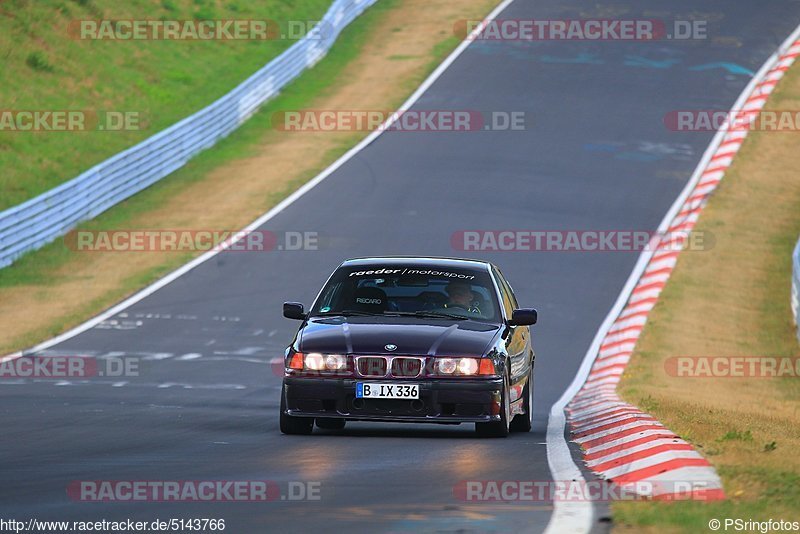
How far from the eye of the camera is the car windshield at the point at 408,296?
12422 millimetres

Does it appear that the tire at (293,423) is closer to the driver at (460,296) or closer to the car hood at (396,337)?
the car hood at (396,337)

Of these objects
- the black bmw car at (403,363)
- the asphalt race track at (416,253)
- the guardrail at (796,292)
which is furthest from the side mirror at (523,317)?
the guardrail at (796,292)

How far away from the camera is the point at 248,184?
30281mm

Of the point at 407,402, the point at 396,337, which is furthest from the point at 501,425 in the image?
the point at 396,337

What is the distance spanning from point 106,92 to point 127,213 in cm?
962

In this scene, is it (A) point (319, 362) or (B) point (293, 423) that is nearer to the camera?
(A) point (319, 362)

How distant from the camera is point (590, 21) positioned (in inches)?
1668

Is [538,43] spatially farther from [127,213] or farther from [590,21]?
[127,213]

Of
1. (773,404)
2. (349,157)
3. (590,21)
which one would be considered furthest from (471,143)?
(773,404)

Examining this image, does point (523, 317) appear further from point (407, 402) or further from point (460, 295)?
point (407, 402)

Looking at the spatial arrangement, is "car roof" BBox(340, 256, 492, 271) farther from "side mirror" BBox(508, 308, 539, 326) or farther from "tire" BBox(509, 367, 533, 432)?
"tire" BBox(509, 367, 533, 432)

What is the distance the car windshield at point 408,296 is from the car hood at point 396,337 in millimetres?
323

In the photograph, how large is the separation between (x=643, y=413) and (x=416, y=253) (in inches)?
464

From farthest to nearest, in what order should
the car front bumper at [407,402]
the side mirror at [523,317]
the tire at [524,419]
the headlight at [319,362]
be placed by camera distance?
the tire at [524,419] < the side mirror at [523,317] < the headlight at [319,362] < the car front bumper at [407,402]
